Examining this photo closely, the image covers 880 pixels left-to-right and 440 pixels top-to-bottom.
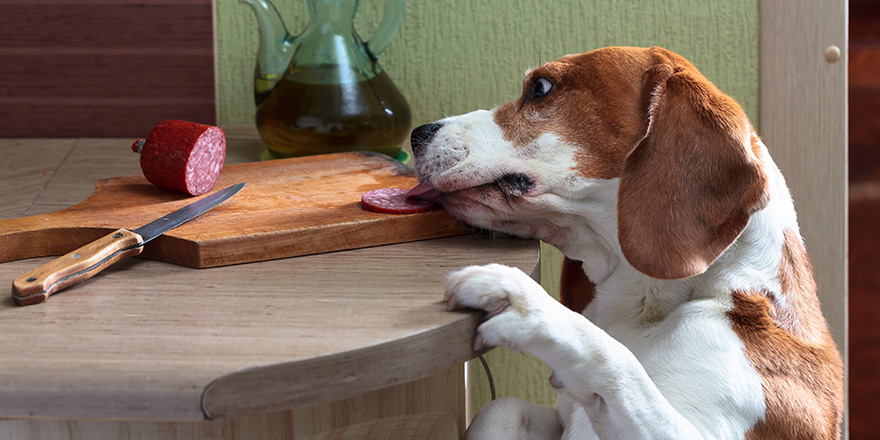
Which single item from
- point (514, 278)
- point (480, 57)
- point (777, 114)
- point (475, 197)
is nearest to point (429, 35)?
point (480, 57)

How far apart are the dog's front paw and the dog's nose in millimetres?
282

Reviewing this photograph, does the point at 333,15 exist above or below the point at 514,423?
above

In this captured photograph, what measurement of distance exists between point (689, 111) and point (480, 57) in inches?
36.7

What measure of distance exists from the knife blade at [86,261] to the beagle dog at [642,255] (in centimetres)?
32

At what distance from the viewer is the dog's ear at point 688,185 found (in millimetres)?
815

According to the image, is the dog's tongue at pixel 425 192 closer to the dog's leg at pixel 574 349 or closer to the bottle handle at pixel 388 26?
the dog's leg at pixel 574 349

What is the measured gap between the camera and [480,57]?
1.73m

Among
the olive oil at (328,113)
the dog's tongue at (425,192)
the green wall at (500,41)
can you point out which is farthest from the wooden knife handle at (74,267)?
the green wall at (500,41)

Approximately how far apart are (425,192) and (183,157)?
13.5 inches

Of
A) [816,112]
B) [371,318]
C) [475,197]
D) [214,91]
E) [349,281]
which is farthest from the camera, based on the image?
[214,91]

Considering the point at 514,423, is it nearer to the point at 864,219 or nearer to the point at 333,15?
the point at 333,15

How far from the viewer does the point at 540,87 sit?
0.99 metres

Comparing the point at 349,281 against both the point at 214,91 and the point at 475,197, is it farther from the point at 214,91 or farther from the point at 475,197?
the point at 214,91

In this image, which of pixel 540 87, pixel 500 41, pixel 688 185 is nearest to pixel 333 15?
pixel 500 41
